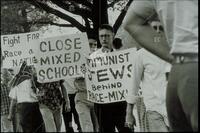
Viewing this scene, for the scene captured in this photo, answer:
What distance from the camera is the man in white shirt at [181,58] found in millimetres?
2281

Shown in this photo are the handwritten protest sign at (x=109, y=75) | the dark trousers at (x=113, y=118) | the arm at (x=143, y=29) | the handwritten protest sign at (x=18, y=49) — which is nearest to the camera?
the arm at (x=143, y=29)

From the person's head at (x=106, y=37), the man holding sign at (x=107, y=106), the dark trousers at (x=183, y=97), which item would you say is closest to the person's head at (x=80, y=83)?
the man holding sign at (x=107, y=106)

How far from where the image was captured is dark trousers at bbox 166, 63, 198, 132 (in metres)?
2.26

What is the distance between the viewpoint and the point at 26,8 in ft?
46.5

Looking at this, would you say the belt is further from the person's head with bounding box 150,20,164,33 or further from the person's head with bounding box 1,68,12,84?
the person's head with bounding box 1,68,12,84

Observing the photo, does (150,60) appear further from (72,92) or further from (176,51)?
(72,92)

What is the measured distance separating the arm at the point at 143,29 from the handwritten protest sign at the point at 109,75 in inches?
220

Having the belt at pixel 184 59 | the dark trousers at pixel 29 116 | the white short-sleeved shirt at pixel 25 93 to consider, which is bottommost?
the dark trousers at pixel 29 116

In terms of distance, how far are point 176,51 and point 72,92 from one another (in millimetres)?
7991

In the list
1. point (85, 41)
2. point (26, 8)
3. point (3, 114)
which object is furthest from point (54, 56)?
point (26, 8)

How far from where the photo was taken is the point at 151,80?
222 inches

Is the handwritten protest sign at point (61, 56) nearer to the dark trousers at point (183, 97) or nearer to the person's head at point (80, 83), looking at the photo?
the person's head at point (80, 83)

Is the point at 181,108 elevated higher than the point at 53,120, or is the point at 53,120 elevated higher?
the point at 181,108

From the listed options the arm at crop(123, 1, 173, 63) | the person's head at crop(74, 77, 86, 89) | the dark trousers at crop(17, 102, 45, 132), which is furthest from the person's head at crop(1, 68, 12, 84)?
the arm at crop(123, 1, 173, 63)
